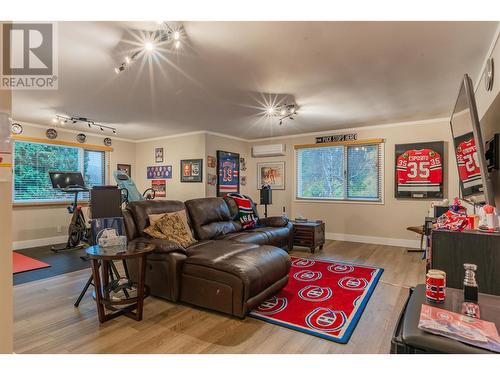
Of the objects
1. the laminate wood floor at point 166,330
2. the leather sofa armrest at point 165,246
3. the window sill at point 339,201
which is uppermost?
the window sill at point 339,201

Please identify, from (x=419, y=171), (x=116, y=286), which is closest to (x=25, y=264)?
(x=116, y=286)

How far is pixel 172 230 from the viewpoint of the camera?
3062 mm

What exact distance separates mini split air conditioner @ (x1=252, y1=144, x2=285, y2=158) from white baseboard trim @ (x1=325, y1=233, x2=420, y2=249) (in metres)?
2.17

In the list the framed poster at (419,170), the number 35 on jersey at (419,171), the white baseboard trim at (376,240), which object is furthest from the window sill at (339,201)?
the white baseboard trim at (376,240)

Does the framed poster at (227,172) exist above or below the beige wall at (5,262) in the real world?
above

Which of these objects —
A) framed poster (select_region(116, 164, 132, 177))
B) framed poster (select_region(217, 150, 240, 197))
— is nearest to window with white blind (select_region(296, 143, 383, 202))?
framed poster (select_region(217, 150, 240, 197))

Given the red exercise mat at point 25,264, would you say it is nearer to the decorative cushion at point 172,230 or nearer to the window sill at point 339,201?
the decorative cushion at point 172,230

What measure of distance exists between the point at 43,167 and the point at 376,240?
22.0 ft

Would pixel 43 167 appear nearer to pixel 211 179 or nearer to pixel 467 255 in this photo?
pixel 211 179

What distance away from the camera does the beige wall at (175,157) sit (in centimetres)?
600

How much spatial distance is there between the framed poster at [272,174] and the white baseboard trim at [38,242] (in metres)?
4.44

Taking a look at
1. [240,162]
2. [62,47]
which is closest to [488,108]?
[62,47]
